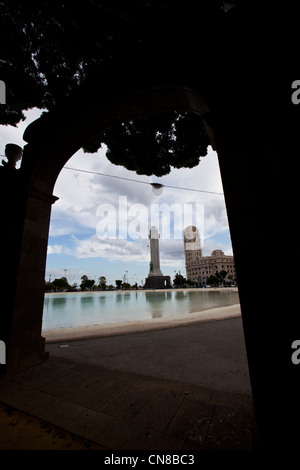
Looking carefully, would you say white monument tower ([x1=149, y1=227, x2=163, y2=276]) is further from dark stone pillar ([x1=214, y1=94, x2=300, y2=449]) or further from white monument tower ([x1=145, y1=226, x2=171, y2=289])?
dark stone pillar ([x1=214, y1=94, x2=300, y2=449])

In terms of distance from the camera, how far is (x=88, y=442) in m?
1.78

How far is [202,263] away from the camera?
410 feet

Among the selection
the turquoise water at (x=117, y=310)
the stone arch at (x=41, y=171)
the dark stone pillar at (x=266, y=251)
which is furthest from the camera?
the turquoise water at (x=117, y=310)

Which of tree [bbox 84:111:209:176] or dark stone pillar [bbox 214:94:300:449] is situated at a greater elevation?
tree [bbox 84:111:209:176]

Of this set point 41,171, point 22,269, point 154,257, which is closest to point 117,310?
point 22,269

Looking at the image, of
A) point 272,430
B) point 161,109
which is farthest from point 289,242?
point 161,109

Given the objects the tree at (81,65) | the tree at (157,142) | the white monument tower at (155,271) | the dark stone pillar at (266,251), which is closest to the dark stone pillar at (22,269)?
the tree at (81,65)

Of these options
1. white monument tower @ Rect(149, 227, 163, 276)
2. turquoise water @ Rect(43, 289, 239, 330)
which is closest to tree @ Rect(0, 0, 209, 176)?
turquoise water @ Rect(43, 289, 239, 330)

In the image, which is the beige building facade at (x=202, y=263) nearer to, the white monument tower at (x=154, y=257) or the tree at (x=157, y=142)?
the white monument tower at (x=154, y=257)

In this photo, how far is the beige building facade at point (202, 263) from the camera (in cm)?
11875

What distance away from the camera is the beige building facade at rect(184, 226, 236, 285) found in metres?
119

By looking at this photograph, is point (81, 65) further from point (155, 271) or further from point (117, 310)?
point (155, 271)

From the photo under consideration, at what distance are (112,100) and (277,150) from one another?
10.4ft

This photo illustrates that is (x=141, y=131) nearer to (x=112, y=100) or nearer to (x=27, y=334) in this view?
(x=112, y=100)
